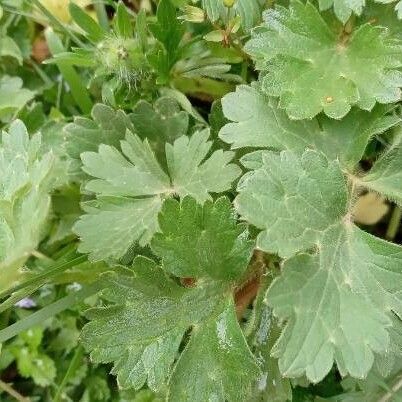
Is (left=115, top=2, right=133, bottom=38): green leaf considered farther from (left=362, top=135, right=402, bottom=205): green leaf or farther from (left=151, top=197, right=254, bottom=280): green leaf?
(left=362, top=135, right=402, bottom=205): green leaf

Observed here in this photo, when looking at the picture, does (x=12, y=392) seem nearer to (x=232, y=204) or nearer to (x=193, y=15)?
(x=232, y=204)

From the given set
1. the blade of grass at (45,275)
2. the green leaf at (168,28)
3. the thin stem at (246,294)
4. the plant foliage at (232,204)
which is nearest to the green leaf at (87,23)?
the plant foliage at (232,204)

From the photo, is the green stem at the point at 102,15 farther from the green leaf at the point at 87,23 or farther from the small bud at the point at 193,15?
the small bud at the point at 193,15

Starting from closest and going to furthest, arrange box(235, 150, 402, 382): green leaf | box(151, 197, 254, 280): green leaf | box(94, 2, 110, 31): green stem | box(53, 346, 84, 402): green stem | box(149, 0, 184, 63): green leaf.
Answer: box(235, 150, 402, 382): green leaf → box(151, 197, 254, 280): green leaf → box(149, 0, 184, 63): green leaf → box(53, 346, 84, 402): green stem → box(94, 2, 110, 31): green stem

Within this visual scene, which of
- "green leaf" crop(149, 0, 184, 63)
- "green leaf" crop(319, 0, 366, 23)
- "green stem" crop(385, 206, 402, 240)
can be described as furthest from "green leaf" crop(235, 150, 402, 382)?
"green stem" crop(385, 206, 402, 240)

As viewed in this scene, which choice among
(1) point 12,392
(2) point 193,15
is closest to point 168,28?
(2) point 193,15

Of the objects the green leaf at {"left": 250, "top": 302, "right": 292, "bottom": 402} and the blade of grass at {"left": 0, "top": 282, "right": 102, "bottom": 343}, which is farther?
the blade of grass at {"left": 0, "top": 282, "right": 102, "bottom": 343}
